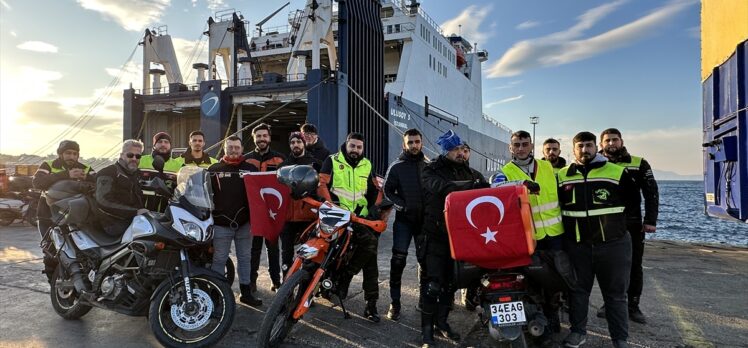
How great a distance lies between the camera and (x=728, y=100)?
5.18 metres

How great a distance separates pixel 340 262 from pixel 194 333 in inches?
43.0

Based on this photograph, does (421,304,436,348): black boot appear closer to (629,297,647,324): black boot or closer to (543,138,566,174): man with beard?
(629,297,647,324): black boot

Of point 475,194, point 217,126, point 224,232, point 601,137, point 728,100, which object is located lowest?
point 224,232

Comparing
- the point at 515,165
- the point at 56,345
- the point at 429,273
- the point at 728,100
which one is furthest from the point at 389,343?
the point at 728,100

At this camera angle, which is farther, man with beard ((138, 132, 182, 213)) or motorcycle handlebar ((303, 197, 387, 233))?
man with beard ((138, 132, 182, 213))

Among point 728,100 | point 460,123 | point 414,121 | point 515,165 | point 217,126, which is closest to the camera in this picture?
point 515,165

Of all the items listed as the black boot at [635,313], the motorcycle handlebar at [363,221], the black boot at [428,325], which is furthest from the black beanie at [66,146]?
the black boot at [635,313]

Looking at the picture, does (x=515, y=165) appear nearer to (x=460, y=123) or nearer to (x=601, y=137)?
(x=601, y=137)

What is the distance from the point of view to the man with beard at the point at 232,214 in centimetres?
399

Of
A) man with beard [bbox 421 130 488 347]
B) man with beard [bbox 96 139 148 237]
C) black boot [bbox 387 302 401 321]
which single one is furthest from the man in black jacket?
man with beard [bbox 96 139 148 237]

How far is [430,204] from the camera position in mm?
3354

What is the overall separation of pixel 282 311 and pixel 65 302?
83.6 inches

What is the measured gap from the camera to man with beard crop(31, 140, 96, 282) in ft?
13.4

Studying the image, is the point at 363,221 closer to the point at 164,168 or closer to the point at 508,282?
the point at 508,282
